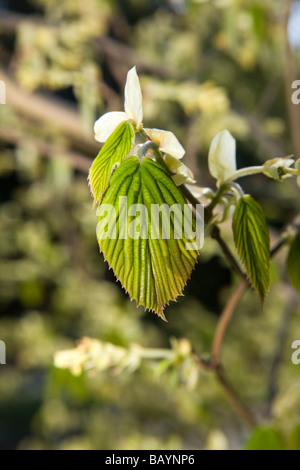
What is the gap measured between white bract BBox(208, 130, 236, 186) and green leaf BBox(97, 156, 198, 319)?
0.06 meters

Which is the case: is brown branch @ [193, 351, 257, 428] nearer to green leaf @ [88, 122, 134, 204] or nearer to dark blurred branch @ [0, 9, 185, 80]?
green leaf @ [88, 122, 134, 204]

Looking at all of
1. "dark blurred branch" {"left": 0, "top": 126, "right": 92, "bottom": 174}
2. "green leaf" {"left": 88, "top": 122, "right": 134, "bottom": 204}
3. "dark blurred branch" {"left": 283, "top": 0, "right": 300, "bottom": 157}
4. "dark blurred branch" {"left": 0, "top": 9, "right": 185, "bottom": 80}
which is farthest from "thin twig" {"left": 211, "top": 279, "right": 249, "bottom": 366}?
"dark blurred branch" {"left": 0, "top": 9, "right": 185, "bottom": 80}

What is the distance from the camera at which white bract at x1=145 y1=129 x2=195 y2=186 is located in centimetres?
23

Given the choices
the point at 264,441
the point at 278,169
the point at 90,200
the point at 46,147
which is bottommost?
the point at 264,441

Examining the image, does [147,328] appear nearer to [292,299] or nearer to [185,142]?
[185,142]

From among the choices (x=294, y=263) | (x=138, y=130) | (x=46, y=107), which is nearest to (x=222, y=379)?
(x=294, y=263)

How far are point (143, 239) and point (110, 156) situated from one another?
49 millimetres

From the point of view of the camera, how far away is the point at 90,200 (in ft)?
6.05

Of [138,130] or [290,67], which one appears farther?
[290,67]

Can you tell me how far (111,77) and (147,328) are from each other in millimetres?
1008

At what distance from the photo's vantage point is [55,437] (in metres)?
2.00

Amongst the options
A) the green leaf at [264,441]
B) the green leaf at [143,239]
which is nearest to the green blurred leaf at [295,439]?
the green leaf at [264,441]

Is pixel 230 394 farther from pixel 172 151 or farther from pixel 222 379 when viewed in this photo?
pixel 172 151
